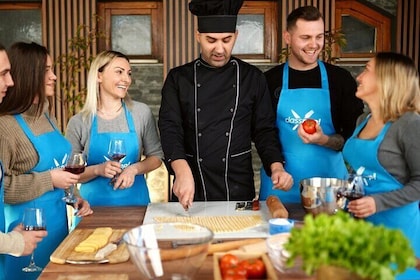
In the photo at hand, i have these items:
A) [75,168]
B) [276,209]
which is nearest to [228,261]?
[276,209]

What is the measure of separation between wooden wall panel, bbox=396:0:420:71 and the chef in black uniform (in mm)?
4898

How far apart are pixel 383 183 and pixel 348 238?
4.47ft

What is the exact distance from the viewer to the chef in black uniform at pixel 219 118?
3.26 metres

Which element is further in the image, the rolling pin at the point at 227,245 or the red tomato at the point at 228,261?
the rolling pin at the point at 227,245

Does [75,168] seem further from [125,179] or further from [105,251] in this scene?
[105,251]

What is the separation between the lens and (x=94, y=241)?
7.23 ft

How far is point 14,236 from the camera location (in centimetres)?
218

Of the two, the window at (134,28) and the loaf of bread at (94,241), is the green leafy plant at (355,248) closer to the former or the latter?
the loaf of bread at (94,241)

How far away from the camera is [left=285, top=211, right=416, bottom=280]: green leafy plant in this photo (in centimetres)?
130

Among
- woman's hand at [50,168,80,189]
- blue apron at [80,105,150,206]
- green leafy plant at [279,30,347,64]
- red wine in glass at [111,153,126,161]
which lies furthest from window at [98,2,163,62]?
woman's hand at [50,168,80,189]

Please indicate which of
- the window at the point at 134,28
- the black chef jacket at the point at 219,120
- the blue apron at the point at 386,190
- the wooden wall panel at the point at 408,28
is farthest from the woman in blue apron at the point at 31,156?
the wooden wall panel at the point at 408,28

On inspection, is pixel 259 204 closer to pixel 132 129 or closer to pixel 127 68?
pixel 132 129

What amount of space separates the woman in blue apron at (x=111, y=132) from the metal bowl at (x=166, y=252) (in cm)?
165

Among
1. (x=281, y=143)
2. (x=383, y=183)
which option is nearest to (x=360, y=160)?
(x=383, y=183)
